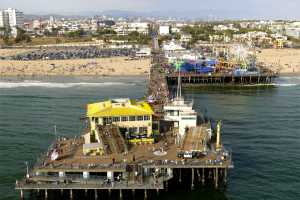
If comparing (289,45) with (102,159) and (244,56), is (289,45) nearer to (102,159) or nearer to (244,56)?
(244,56)

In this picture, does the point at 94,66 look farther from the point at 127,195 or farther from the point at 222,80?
the point at 127,195

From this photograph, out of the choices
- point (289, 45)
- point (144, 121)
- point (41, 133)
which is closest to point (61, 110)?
point (41, 133)

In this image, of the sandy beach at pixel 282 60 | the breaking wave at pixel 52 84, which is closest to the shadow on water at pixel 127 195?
the breaking wave at pixel 52 84

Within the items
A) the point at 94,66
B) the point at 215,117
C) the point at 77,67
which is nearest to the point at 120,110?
the point at 215,117

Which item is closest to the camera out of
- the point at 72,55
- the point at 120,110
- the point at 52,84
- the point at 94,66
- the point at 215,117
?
the point at 120,110

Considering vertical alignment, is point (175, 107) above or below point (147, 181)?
above

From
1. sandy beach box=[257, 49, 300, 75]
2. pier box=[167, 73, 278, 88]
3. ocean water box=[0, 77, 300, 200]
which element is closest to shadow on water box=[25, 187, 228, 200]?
ocean water box=[0, 77, 300, 200]

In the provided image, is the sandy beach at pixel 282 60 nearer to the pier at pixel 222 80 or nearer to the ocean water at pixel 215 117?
the ocean water at pixel 215 117
